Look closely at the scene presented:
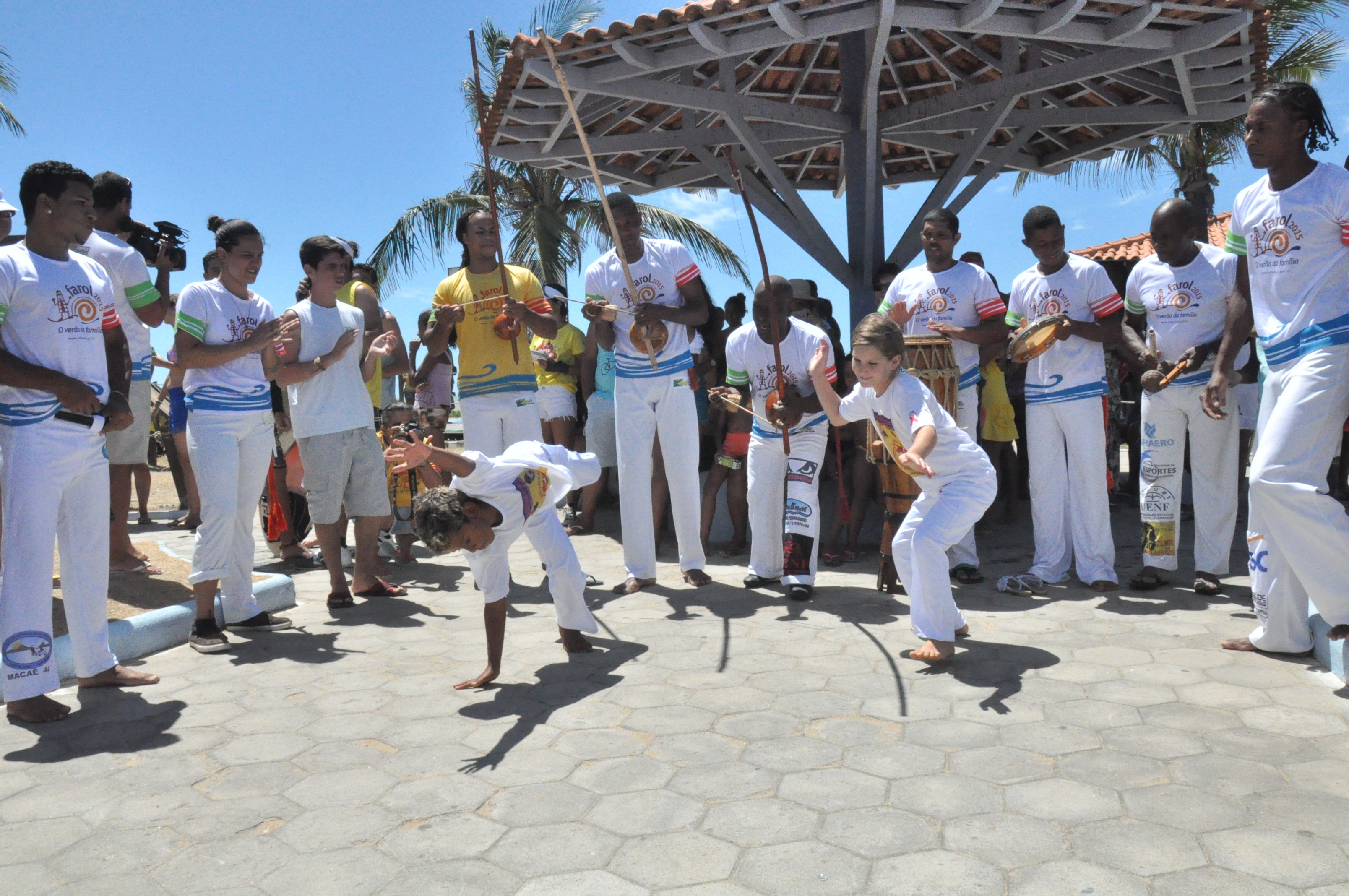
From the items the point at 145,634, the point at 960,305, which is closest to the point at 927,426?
the point at 960,305

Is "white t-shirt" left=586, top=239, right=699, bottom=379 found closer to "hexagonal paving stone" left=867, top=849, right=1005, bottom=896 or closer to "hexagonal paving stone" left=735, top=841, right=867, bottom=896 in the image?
"hexagonal paving stone" left=735, top=841, right=867, bottom=896

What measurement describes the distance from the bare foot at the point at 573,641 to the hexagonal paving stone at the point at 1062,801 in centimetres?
230

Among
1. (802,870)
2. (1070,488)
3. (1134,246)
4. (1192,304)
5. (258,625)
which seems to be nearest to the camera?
(802,870)

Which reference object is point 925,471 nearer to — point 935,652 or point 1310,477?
point 935,652

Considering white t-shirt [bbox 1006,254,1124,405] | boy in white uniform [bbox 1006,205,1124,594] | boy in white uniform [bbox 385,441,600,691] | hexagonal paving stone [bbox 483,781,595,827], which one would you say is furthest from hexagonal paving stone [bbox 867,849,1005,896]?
white t-shirt [bbox 1006,254,1124,405]

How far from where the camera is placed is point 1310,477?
4.03 m

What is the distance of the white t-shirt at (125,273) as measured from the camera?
16.7ft

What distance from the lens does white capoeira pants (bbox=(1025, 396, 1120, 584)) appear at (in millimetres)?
5895

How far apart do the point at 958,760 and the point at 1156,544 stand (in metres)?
3.05

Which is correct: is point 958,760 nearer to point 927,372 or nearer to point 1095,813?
point 1095,813

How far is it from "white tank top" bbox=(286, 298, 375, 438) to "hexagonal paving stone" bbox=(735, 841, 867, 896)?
161 inches

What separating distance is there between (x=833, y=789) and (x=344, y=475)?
3.88 m

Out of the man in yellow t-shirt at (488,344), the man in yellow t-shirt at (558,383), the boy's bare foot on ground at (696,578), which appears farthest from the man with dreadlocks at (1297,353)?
the man in yellow t-shirt at (558,383)

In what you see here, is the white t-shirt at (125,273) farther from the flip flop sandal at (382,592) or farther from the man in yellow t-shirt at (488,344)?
the flip flop sandal at (382,592)
